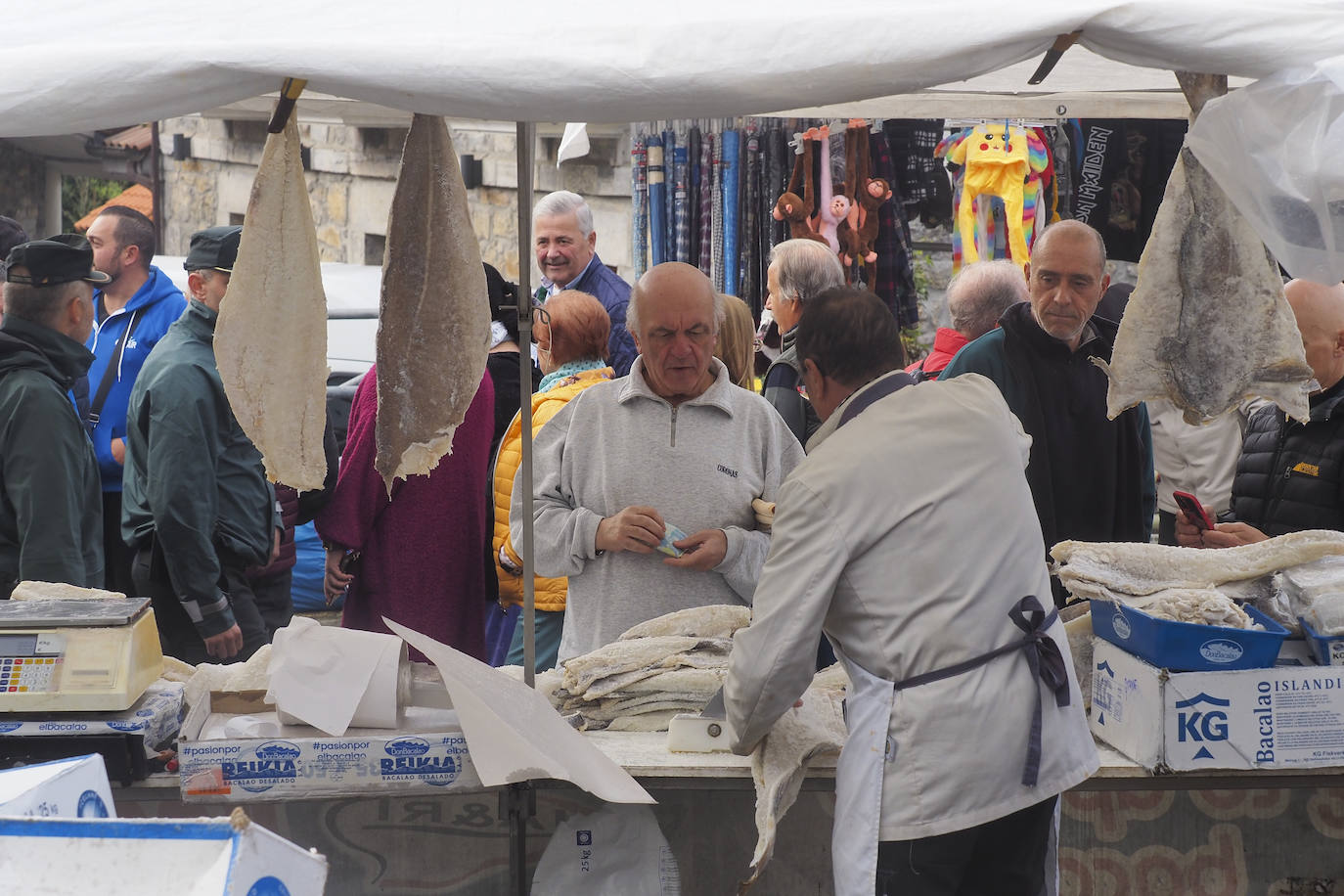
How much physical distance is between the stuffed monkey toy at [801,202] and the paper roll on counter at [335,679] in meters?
4.15

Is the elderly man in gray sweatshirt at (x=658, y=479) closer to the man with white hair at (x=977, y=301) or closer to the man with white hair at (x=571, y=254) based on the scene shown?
the man with white hair at (x=977, y=301)

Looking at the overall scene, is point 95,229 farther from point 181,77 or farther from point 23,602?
point 181,77

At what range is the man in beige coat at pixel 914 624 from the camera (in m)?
2.17

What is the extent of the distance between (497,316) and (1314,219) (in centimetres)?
268

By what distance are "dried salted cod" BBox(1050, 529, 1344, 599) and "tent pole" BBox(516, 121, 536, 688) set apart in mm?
1179

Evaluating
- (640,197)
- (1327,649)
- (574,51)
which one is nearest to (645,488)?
(574,51)

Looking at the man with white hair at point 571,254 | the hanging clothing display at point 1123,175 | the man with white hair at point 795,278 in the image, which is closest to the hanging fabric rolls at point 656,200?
the man with white hair at point 571,254

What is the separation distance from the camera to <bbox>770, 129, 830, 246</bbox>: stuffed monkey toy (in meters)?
6.27

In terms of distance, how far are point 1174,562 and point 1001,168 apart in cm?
363

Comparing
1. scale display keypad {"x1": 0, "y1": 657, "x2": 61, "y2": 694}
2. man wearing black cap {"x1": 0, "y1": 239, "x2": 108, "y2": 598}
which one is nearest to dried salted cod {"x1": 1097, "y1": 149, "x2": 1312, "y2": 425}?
scale display keypad {"x1": 0, "y1": 657, "x2": 61, "y2": 694}

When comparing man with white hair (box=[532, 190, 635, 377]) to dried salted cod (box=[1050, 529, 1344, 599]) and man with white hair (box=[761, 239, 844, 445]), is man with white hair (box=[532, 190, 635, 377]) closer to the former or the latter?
man with white hair (box=[761, 239, 844, 445])

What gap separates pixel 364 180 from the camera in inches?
444

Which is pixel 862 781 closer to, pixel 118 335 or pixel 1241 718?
pixel 1241 718

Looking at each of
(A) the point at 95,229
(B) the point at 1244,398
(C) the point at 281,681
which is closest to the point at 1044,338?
(B) the point at 1244,398
